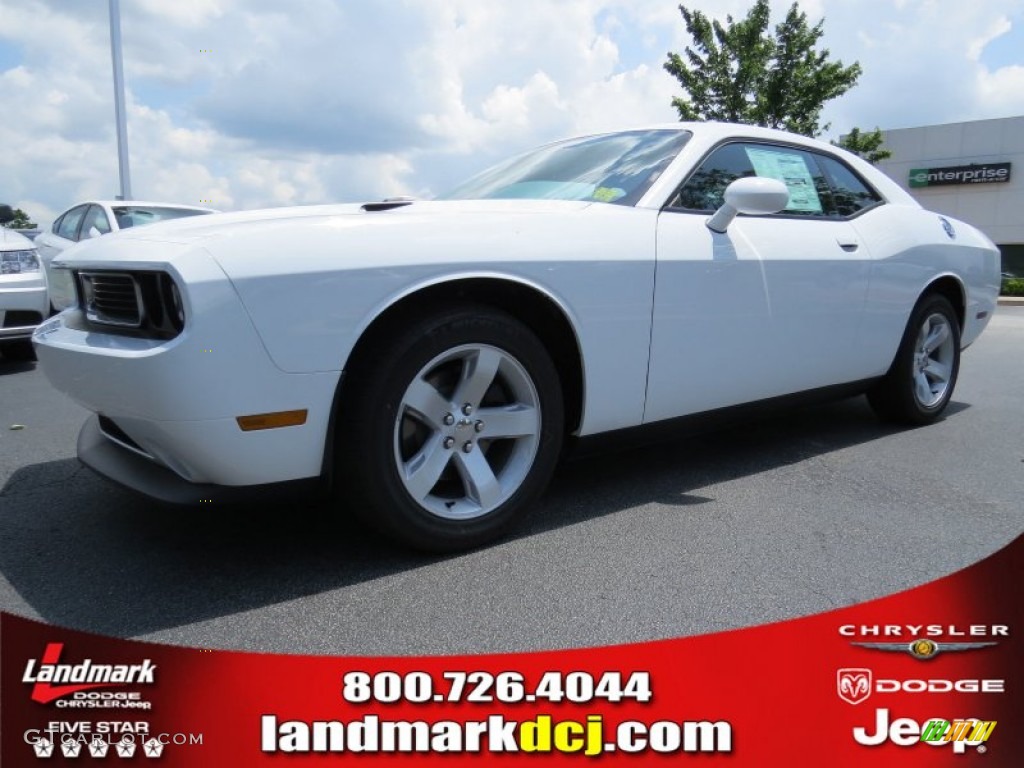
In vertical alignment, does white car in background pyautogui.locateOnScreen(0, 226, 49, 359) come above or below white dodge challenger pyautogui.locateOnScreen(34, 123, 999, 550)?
below

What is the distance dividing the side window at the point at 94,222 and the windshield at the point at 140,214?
123 mm

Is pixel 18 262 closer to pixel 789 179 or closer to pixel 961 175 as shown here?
pixel 789 179

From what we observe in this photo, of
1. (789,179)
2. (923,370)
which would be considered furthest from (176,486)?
(923,370)

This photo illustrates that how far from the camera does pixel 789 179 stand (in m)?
3.48

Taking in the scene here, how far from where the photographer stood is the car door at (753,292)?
2.77 metres

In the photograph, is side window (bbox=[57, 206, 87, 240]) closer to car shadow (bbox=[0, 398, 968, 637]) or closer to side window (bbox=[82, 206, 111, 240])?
side window (bbox=[82, 206, 111, 240])

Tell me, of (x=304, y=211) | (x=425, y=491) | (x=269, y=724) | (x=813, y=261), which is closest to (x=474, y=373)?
(x=425, y=491)

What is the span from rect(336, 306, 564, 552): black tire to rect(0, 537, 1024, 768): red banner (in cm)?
65

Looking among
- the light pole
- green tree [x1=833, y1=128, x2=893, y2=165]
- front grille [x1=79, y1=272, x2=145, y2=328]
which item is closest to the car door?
front grille [x1=79, y1=272, x2=145, y2=328]

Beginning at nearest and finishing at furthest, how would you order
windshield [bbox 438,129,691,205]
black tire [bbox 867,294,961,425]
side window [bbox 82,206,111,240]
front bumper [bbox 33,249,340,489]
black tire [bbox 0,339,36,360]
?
1. front bumper [bbox 33,249,340,489]
2. windshield [bbox 438,129,691,205]
3. black tire [bbox 867,294,961,425]
4. black tire [bbox 0,339,36,360]
5. side window [bbox 82,206,111,240]

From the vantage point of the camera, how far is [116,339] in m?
2.13

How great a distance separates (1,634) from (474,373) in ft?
4.30

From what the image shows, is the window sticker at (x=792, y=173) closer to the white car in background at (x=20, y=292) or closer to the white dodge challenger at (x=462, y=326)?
the white dodge challenger at (x=462, y=326)

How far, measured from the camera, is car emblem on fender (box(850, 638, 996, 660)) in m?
1.54
